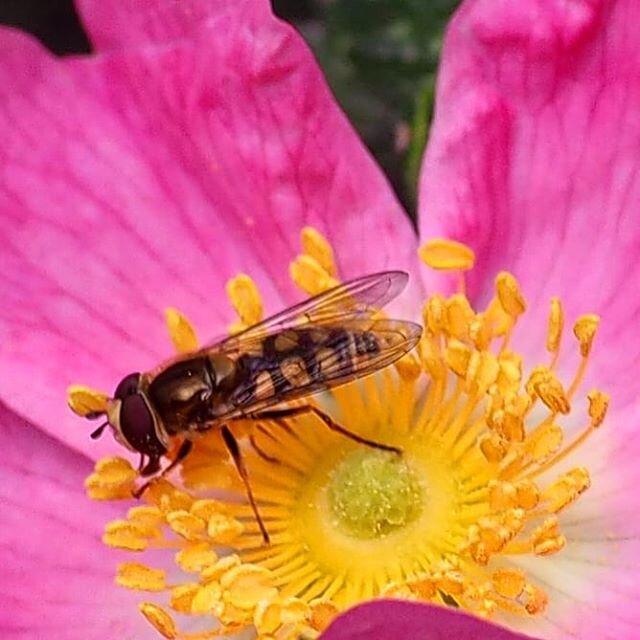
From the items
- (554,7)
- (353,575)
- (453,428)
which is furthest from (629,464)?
(554,7)

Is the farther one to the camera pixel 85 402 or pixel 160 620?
pixel 85 402

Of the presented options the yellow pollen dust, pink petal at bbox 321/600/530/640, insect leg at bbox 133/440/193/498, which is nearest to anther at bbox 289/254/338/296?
the yellow pollen dust

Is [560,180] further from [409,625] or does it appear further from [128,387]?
[409,625]

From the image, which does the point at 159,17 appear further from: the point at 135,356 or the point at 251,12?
the point at 135,356

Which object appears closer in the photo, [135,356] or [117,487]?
[117,487]

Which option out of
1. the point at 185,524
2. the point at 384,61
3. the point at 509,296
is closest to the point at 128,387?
the point at 185,524

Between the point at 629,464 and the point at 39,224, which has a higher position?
the point at 39,224
